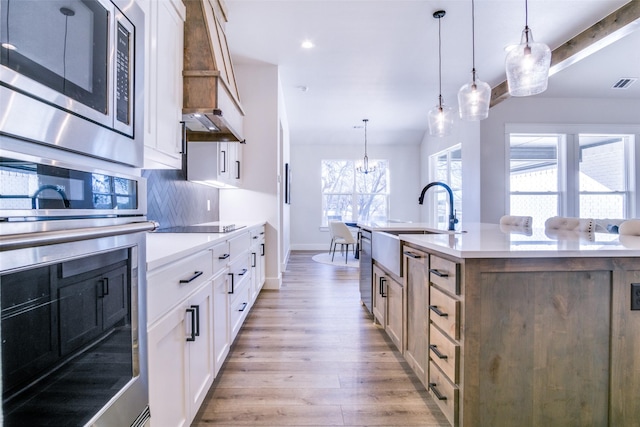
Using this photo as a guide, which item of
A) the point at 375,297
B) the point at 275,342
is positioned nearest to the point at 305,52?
the point at 375,297

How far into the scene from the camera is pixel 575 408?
127 centimetres

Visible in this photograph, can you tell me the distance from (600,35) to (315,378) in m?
4.49

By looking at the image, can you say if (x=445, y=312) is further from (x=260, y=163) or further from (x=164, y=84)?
(x=260, y=163)

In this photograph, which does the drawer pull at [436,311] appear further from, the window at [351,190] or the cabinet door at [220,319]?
the window at [351,190]

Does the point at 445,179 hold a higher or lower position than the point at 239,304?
higher

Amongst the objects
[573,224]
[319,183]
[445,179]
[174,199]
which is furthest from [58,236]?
[319,183]

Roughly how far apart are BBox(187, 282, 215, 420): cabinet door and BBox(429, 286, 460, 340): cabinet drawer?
3.66 feet

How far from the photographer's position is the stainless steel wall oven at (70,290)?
1.71ft

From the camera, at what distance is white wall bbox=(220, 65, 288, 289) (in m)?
3.95

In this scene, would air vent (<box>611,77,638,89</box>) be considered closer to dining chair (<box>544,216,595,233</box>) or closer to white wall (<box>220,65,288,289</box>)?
dining chair (<box>544,216,595,233</box>)

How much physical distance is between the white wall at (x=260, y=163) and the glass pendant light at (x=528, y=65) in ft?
8.68

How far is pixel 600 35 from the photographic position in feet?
10.8

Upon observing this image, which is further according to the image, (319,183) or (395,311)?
(319,183)

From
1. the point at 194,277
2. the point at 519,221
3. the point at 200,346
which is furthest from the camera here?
the point at 519,221
